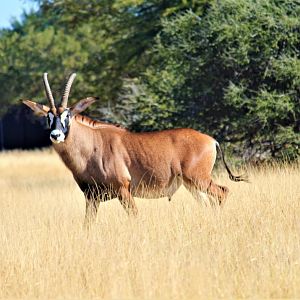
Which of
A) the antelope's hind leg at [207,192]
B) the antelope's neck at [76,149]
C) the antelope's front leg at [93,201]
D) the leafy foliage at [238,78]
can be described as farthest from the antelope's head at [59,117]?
the leafy foliage at [238,78]

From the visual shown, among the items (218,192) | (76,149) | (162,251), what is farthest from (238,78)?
(162,251)

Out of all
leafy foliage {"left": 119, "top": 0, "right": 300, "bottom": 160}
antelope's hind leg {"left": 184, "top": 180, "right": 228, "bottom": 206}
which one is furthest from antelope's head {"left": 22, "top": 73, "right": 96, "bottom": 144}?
leafy foliage {"left": 119, "top": 0, "right": 300, "bottom": 160}

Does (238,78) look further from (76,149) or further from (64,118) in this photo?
(64,118)

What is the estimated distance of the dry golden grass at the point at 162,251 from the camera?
26.0ft

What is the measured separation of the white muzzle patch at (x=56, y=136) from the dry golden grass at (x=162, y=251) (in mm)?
954

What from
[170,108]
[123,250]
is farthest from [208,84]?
[123,250]

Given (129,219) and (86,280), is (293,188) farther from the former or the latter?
(86,280)

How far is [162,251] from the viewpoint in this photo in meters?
9.03

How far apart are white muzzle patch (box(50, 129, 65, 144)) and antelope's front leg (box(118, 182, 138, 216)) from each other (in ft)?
3.29

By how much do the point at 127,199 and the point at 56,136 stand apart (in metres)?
1.20

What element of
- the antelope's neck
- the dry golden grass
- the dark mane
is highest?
the dark mane

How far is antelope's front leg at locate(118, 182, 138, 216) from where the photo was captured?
12070mm

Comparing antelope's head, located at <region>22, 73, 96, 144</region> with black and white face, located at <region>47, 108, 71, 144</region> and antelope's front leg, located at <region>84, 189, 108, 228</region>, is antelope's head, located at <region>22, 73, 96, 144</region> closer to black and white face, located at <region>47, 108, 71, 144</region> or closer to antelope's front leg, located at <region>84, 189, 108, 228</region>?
black and white face, located at <region>47, 108, 71, 144</region>

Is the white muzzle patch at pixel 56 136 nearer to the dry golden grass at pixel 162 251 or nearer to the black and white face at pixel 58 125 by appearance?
the black and white face at pixel 58 125
